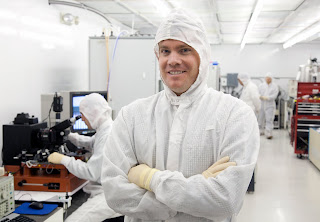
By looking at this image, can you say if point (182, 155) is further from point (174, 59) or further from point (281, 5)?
point (281, 5)

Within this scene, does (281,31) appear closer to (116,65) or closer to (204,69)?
(116,65)

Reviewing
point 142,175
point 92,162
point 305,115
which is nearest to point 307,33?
point 305,115

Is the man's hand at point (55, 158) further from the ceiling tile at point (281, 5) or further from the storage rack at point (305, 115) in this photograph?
the storage rack at point (305, 115)

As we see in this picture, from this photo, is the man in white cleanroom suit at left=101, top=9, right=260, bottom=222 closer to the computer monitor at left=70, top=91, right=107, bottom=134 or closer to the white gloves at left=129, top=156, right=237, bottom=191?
the white gloves at left=129, top=156, right=237, bottom=191

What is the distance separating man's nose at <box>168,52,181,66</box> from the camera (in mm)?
1223

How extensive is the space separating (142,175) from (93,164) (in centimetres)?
126

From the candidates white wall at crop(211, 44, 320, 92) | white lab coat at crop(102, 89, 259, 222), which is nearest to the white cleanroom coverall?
white lab coat at crop(102, 89, 259, 222)

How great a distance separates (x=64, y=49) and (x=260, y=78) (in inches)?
312

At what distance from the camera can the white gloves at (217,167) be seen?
3.67 ft

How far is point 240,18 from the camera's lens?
627cm

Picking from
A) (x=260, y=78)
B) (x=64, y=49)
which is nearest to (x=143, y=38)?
(x=64, y=49)

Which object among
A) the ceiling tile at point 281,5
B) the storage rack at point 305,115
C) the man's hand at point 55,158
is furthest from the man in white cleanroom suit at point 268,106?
the man's hand at point 55,158

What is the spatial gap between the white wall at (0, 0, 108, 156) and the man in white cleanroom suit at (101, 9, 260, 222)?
2.29 metres

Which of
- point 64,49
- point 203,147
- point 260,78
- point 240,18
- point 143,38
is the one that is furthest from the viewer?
point 260,78
